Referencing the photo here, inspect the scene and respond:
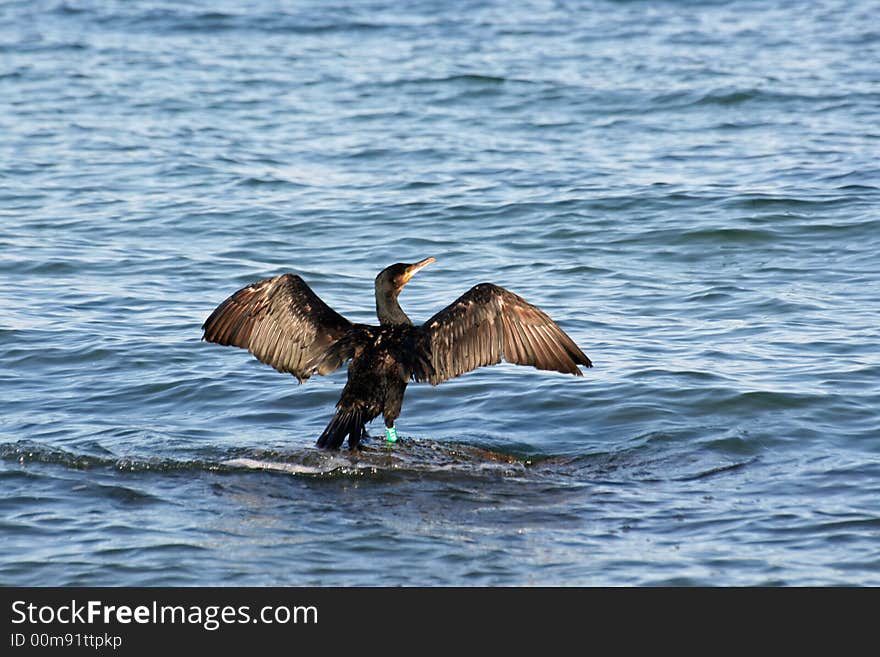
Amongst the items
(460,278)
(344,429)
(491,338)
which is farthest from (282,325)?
(460,278)

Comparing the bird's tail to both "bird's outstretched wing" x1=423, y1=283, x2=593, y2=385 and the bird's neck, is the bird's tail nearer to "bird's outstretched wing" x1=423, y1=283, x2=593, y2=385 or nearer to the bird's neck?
"bird's outstretched wing" x1=423, y1=283, x2=593, y2=385

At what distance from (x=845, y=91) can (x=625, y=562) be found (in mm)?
12041

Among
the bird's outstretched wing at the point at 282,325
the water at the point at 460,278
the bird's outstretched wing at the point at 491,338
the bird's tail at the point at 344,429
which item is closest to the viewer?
the water at the point at 460,278

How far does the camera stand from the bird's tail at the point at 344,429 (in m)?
7.48

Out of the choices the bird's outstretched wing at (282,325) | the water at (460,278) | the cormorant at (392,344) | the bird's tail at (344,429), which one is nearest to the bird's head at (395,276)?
the cormorant at (392,344)

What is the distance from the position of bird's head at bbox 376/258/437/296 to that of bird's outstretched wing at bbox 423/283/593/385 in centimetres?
38

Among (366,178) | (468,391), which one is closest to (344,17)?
(366,178)

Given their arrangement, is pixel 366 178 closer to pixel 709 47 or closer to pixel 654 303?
pixel 654 303

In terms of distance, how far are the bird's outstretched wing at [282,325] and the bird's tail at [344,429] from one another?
1.15 ft

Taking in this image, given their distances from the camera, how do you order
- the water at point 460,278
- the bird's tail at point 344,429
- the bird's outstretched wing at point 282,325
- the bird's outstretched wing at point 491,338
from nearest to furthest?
the water at point 460,278 < the bird's tail at point 344,429 < the bird's outstretched wing at point 491,338 < the bird's outstretched wing at point 282,325

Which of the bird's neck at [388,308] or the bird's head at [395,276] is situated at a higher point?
the bird's head at [395,276]

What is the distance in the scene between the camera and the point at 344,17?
2261cm

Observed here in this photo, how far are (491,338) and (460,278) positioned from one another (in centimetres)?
366

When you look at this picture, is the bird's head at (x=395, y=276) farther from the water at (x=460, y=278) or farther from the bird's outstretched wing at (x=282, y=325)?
the water at (x=460, y=278)
